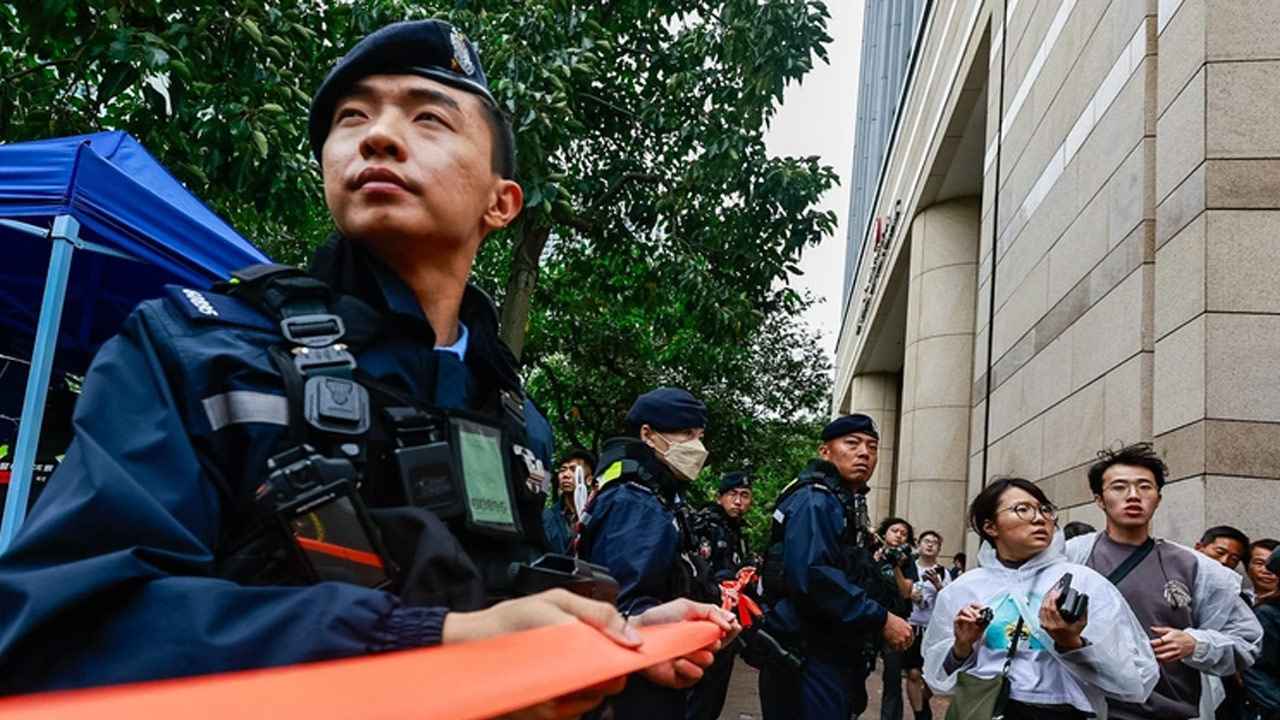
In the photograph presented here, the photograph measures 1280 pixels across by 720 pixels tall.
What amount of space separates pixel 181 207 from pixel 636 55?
8.98m

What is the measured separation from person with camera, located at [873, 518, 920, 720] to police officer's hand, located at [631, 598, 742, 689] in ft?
16.5

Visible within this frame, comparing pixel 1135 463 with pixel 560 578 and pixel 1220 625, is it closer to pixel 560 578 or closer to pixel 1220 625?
pixel 1220 625

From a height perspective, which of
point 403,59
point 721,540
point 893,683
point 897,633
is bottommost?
point 893,683

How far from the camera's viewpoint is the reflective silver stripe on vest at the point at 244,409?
130 centimetres

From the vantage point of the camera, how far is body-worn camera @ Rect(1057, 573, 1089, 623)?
14.1 feet

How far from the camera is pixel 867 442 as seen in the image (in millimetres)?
6520

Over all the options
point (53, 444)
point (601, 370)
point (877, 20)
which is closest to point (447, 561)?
point (53, 444)

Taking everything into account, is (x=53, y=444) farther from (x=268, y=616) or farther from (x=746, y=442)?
(x=746, y=442)

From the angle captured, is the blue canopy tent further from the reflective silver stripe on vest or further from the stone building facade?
the stone building facade

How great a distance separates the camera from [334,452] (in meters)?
1.42

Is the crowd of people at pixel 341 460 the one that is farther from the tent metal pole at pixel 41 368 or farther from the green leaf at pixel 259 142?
the green leaf at pixel 259 142

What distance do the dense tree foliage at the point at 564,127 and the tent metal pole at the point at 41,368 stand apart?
35.8 inches

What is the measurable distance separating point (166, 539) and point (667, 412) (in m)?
4.83

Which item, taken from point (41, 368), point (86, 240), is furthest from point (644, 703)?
point (86, 240)
